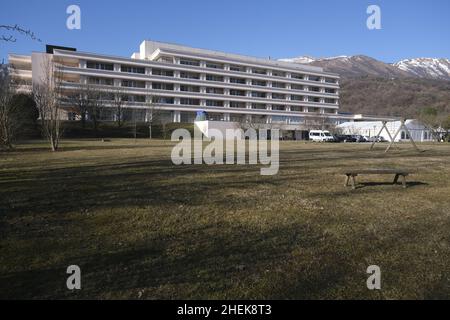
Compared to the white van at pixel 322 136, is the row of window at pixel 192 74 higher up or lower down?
higher up

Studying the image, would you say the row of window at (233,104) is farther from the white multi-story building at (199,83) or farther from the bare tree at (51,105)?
the bare tree at (51,105)

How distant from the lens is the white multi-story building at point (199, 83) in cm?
7175

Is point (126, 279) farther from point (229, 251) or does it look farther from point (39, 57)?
point (39, 57)

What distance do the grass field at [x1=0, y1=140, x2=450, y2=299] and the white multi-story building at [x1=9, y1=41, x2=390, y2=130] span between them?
62.5m

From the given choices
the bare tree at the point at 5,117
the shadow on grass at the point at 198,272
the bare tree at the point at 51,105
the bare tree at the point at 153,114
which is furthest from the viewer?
the bare tree at the point at 153,114

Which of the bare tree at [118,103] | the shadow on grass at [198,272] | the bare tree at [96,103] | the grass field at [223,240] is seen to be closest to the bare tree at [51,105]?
the grass field at [223,240]

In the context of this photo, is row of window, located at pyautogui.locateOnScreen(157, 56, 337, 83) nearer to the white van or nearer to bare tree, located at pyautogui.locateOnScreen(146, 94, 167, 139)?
bare tree, located at pyautogui.locateOnScreen(146, 94, 167, 139)

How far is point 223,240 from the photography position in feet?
18.4

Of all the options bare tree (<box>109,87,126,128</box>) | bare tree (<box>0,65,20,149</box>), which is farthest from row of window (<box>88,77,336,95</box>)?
bare tree (<box>0,65,20,149</box>)

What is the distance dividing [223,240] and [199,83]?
80457mm

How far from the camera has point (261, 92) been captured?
91.8 m

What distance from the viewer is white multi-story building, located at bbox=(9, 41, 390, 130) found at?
7175 cm

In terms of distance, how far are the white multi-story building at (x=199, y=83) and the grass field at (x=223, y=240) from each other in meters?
62.5

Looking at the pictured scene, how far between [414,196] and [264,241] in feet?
17.9
